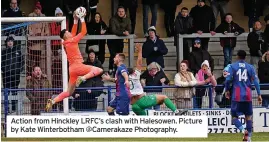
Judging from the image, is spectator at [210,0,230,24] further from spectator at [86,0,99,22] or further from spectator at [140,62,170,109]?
spectator at [140,62,170,109]

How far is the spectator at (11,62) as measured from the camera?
2556cm

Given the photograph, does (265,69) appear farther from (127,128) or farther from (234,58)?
(127,128)

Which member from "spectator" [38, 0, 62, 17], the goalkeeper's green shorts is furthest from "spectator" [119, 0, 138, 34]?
the goalkeeper's green shorts

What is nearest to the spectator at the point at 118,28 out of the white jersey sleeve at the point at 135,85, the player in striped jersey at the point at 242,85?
the white jersey sleeve at the point at 135,85

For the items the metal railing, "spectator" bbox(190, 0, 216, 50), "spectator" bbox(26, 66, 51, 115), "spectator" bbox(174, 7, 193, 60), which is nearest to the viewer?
the metal railing

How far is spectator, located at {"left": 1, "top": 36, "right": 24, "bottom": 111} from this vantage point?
1006 inches

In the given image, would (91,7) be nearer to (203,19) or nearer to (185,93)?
(203,19)

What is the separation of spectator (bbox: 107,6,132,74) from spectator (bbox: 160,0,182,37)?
1.78 meters

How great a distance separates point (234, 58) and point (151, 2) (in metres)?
3.13

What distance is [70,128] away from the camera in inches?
705

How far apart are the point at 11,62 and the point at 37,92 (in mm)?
1036

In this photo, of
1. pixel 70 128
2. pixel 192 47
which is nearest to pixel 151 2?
pixel 192 47

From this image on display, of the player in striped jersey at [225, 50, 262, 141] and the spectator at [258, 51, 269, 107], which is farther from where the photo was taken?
the spectator at [258, 51, 269, 107]

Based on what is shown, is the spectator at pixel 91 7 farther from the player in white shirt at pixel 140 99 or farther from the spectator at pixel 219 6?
the player in white shirt at pixel 140 99
